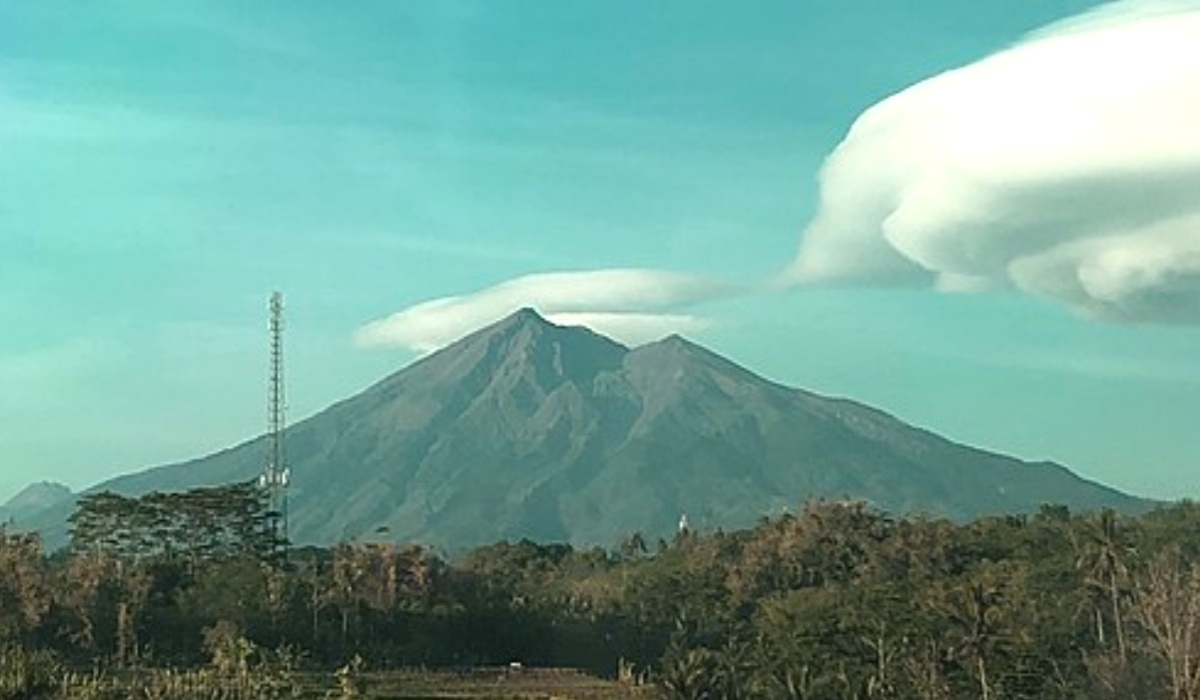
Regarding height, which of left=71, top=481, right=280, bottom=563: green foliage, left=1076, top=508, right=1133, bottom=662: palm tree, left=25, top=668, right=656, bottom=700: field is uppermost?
left=71, top=481, right=280, bottom=563: green foliage

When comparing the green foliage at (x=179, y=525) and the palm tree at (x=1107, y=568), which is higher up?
the green foliage at (x=179, y=525)

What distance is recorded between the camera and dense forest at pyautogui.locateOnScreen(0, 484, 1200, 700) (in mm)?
52469

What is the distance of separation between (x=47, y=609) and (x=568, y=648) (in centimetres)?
2172

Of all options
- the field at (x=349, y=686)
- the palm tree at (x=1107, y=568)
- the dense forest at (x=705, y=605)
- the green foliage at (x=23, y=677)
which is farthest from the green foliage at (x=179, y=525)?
the palm tree at (x=1107, y=568)

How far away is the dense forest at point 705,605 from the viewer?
172ft

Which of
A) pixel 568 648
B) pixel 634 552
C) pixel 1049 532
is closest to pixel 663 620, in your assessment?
pixel 568 648

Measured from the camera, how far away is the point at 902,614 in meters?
59.0

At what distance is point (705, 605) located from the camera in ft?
251

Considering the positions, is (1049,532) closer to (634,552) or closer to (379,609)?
(379,609)


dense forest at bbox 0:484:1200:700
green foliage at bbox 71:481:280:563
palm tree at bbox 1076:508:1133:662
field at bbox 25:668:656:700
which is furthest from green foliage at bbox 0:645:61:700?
palm tree at bbox 1076:508:1133:662

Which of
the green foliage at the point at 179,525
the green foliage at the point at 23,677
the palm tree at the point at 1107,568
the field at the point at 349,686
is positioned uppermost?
the green foliage at the point at 179,525

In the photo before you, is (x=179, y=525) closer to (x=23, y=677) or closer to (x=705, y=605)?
(x=705, y=605)

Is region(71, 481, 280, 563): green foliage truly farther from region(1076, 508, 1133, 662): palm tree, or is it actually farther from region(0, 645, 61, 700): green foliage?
region(1076, 508, 1133, 662): palm tree

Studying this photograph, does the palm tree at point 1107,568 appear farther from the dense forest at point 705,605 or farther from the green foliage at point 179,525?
the green foliage at point 179,525
